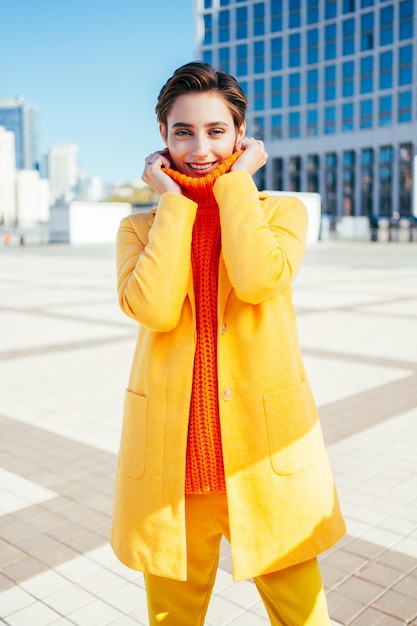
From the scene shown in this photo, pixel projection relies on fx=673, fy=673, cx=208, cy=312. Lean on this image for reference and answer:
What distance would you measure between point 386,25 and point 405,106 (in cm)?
807

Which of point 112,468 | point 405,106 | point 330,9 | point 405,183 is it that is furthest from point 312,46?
point 112,468

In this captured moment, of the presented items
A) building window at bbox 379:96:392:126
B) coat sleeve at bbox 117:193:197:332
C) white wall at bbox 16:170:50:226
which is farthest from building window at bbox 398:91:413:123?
white wall at bbox 16:170:50:226

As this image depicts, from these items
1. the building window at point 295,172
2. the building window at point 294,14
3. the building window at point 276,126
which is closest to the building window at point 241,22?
the building window at point 294,14

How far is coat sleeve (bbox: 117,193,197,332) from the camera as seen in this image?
180 cm

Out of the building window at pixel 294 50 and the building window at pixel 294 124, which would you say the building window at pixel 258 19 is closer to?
the building window at pixel 294 50

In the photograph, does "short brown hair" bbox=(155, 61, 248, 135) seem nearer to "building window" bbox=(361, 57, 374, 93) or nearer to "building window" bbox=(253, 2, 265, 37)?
"building window" bbox=(361, 57, 374, 93)

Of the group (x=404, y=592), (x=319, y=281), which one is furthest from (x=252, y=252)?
(x=319, y=281)

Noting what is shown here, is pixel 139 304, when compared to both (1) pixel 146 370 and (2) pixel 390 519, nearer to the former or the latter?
(1) pixel 146 370

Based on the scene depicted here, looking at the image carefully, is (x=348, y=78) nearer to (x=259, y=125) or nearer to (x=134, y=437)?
(x=259, y=125)

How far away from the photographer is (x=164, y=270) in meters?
1.80

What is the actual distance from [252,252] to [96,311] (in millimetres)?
10142

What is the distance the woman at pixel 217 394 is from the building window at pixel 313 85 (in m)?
74.0

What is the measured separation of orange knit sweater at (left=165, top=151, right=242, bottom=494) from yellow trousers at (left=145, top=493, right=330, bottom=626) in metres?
0.08

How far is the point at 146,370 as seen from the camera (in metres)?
1.91
